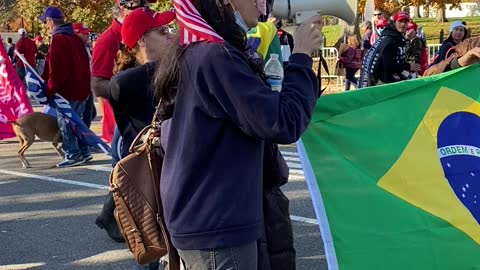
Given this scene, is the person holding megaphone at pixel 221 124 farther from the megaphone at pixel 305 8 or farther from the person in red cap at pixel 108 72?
the person in red cap at pixel 108 72

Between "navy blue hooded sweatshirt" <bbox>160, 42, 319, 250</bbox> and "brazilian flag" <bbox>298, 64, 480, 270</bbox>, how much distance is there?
1306 mm

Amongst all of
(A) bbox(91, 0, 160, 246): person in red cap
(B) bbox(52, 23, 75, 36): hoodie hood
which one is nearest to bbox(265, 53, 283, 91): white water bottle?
(A) bbox(91, 0, 160, 246): person in red cap

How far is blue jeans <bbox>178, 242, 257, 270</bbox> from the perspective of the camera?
2.13m

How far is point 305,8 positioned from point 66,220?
4.38 m

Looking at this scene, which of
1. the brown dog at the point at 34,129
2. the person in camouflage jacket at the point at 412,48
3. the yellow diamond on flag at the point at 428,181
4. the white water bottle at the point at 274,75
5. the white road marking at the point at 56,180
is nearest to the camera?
the white water bottle at the point at 274,75

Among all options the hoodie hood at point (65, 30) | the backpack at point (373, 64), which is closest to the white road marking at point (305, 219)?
the backpack at point (373, 64)

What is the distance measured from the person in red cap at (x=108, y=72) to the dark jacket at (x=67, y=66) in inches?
111

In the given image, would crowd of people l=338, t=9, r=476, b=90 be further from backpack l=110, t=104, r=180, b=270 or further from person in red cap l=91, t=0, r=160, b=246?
backpack l=110, t=104, r=180, b=270

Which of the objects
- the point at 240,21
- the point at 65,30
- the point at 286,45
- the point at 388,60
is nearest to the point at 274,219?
the point at 240,21

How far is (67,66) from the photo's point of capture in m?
8.35

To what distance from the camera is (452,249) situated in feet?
11.7

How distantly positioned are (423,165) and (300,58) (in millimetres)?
1668

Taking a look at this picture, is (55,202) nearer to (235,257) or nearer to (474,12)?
(235,257)

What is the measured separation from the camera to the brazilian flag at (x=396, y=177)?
3428 millimetres
